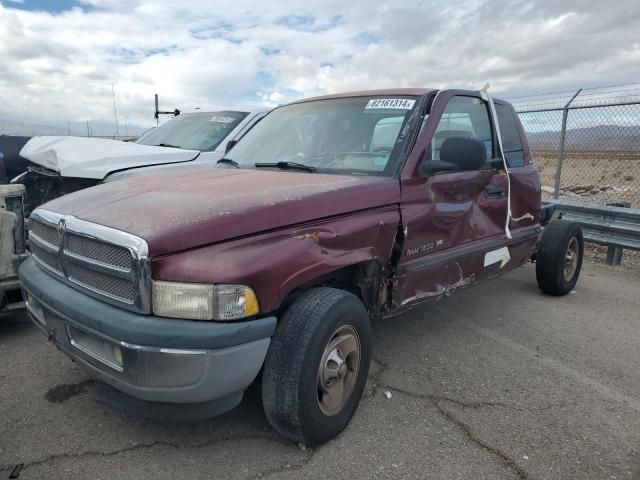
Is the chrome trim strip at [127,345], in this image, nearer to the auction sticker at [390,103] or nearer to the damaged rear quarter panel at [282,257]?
the damaged rear quarter panel at [282,257]

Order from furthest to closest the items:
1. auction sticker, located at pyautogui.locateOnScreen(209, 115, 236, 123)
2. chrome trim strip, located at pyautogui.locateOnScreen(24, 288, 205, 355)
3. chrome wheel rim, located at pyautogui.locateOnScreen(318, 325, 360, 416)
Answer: auction sticker, located at pyautogui.locateOnScreen(209, 115, 236, 123)
chrome wheel rim, located at pyautogui.locateOnScreen(318, 325, 360, 416)
chrome trim strip, located at pyautogui.locateOnScreen(24, 288, 205, 355)

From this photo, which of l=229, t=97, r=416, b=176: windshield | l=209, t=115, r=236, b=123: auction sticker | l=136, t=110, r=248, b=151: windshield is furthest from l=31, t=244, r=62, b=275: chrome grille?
l=209, t=115, r=236, b=123: auction sticker

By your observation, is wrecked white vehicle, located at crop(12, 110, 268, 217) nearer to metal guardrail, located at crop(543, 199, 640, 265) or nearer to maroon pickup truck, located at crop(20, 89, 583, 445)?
maroon pickup truck, located at crop(20, 89, 583, 445)

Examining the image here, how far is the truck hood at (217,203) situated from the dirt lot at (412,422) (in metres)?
1.05

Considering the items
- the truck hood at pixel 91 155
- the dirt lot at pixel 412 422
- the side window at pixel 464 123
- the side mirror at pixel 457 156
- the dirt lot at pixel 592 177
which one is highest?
the side window at pixel 464 123

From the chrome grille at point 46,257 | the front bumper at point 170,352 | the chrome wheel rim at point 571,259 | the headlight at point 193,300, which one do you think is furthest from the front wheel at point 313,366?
the chrome wheel rim at point 571,259

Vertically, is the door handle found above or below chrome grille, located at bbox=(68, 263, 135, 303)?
above

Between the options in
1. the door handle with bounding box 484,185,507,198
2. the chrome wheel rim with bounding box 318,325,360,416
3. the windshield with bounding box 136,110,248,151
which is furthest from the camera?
the windshield with bounding box 136,110,248,151

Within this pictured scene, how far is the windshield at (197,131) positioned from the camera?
636 centimetres

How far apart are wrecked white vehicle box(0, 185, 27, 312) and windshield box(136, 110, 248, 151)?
263 centimetres

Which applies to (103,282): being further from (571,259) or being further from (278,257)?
(571,259)

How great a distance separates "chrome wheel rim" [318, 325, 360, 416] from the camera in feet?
8.66

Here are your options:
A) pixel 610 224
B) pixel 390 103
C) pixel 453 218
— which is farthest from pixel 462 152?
pixel 610 224

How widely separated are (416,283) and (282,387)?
1278 mm
